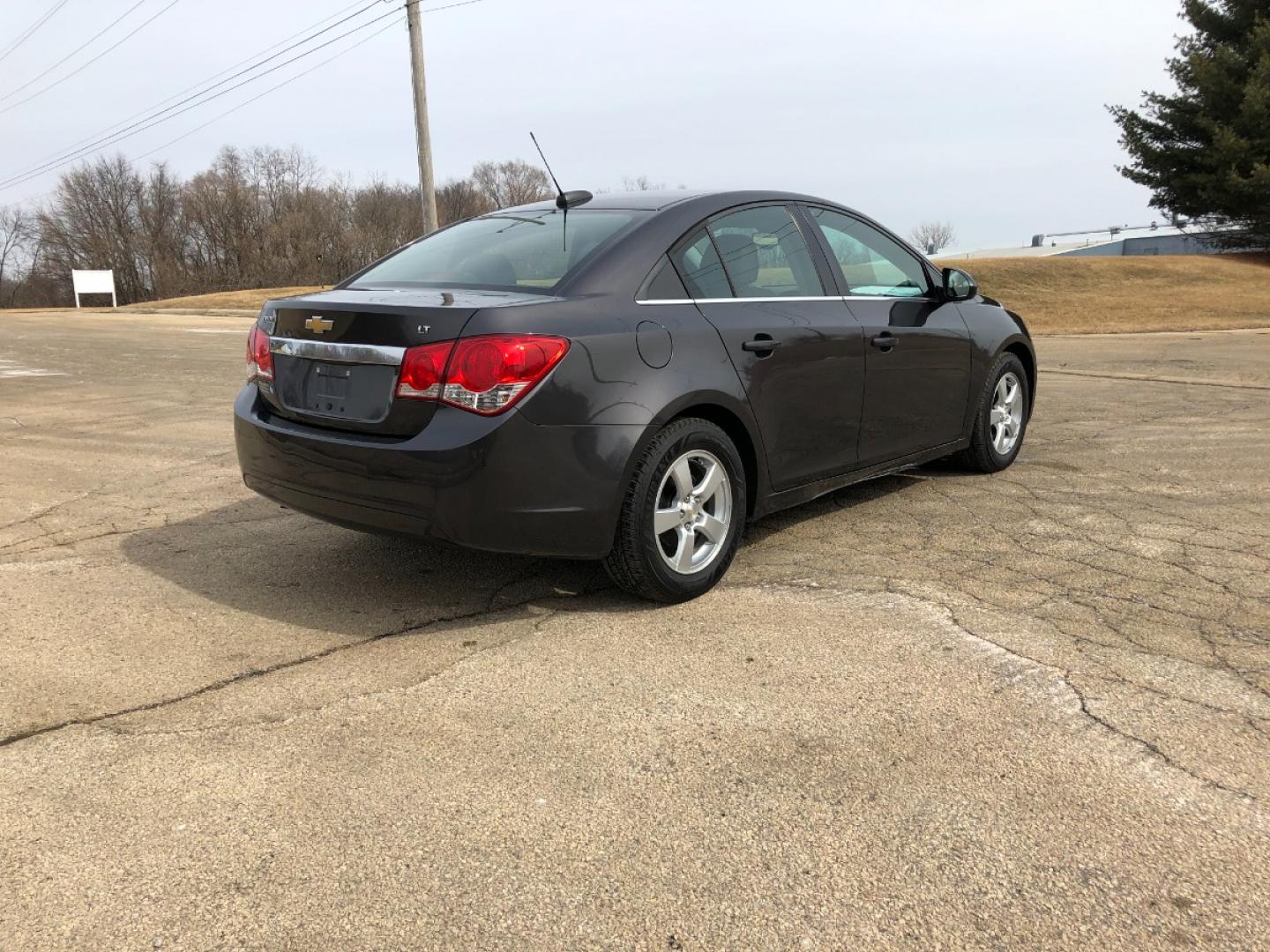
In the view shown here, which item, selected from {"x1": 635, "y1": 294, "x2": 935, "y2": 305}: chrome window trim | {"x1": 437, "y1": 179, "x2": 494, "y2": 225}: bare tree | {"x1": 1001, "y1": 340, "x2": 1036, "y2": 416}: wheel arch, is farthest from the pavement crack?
{"x1": 437, "y1": 179, "x2": 494, "y2": 225}: bare tree

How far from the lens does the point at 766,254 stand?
14.5ft

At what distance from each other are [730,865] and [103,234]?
9271 cm

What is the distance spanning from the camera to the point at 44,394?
10.1 m

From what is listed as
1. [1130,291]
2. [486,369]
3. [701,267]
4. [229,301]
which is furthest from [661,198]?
[229,301]

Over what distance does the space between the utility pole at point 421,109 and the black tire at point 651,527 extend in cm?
1914

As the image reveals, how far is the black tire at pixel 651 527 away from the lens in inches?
143

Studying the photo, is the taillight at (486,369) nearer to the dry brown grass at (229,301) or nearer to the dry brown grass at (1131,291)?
the dry brown grass at (1131,291)

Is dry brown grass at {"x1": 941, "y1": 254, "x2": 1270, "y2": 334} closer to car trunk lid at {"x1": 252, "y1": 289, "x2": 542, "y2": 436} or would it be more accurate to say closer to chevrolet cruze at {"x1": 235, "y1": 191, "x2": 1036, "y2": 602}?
chevrolet cruze at {"x1": 235, "y1": 191, "x2": 1036, "y2": 602}

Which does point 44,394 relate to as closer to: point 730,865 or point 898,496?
point 898,496

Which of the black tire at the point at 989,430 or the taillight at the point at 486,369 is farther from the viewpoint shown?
the black tire at the point at 989,430

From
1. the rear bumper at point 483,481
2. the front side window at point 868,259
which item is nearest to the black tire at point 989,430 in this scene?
the front side window at point 868,259

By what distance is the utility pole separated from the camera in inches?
856

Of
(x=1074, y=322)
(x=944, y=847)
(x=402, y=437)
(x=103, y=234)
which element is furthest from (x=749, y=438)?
(x=103, y=234)

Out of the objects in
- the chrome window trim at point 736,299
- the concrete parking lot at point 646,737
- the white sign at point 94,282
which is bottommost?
the concrete parking lot at point 646,737
